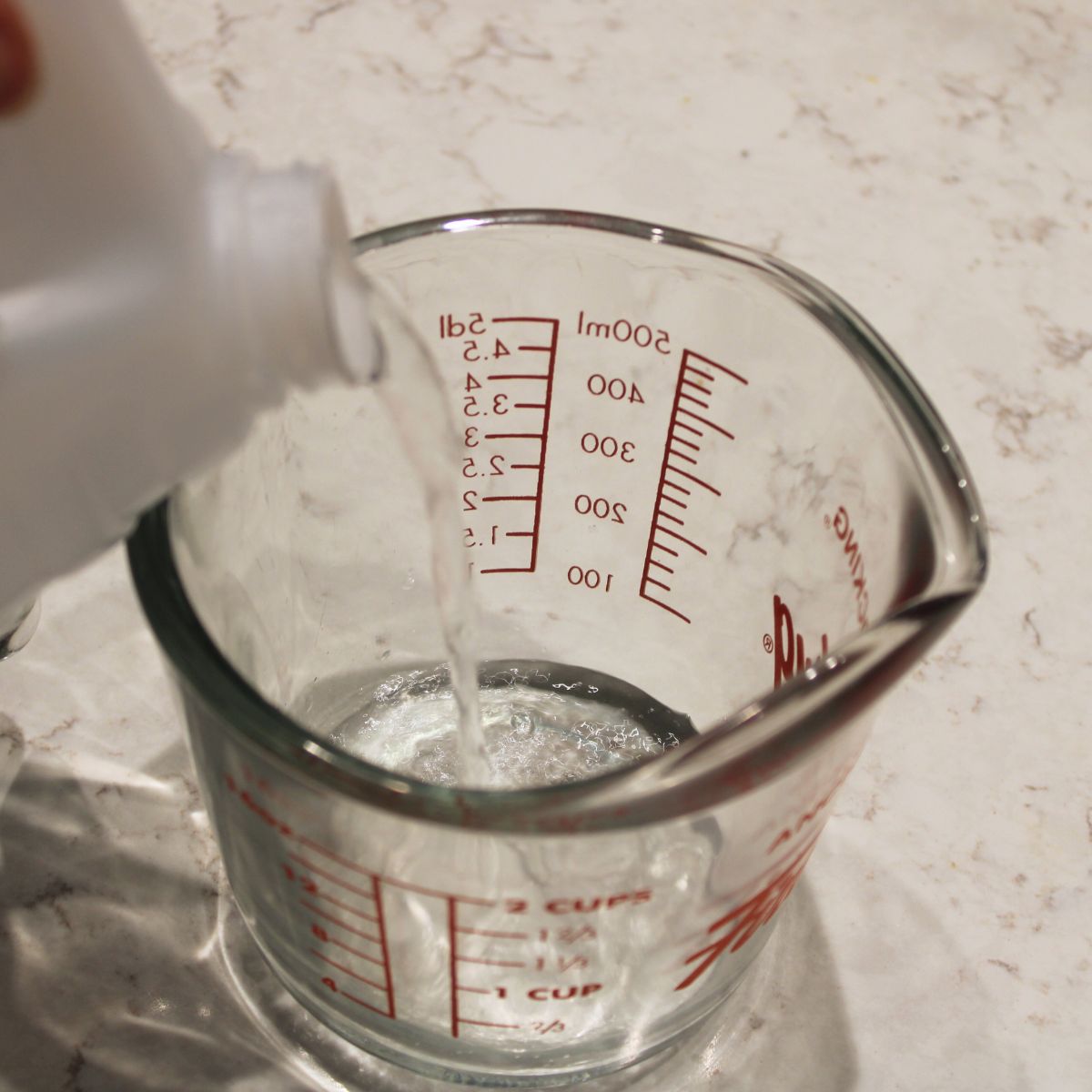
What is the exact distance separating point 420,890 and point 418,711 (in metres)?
0.30

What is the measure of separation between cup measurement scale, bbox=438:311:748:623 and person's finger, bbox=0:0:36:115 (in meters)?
0.32

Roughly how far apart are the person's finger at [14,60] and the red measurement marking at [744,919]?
397mm

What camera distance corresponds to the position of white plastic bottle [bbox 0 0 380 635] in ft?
1.48

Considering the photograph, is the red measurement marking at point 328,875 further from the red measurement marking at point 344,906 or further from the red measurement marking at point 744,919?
the red measurement marking at point 744,919

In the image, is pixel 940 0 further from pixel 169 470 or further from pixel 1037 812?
pixel 169 470

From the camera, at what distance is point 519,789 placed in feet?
1.57

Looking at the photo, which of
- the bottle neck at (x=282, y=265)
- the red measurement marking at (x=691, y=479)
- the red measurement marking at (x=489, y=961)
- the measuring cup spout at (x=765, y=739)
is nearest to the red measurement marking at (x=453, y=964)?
the red measurement marking at (x=489, y=961)

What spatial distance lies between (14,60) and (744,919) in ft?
1.39

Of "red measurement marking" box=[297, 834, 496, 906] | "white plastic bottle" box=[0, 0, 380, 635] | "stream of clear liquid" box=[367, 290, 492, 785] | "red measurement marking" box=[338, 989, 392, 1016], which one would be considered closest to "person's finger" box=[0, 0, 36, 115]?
"white plastic bottle" box=[0, 0, 380, 635]

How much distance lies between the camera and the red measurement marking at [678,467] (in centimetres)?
75

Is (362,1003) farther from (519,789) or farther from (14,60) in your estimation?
(14,60)

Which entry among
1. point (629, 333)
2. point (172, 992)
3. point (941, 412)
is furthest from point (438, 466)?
point (941, 412)

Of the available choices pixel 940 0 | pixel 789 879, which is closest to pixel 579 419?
pixel 789 879

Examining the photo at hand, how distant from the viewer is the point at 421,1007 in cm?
61
